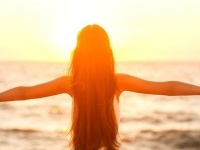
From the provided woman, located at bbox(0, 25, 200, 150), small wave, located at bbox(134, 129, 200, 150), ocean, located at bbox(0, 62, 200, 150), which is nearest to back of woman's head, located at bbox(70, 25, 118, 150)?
woman, located at bbox(0, 25, 200, 150)

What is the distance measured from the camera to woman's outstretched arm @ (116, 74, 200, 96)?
2688 mm

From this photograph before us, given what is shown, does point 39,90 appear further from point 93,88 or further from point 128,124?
point 128,124

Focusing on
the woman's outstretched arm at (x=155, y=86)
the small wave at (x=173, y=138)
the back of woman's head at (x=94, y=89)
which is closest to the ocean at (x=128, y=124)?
the small wave at (x=173, y=138)

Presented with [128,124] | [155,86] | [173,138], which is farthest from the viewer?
[128,124]

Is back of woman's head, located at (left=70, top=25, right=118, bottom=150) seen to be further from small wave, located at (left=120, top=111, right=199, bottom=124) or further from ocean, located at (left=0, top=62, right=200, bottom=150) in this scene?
small wave, located at (left=120, top=111, right=199, bottom=124)

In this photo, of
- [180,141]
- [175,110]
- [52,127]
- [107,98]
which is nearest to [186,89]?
[107,98]

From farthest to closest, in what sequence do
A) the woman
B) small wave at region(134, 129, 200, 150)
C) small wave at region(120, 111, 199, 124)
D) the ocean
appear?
small wave at region(120, 111, 199, 124)
small wave at region(134, 129, 200, 150)
the ocean
the woman

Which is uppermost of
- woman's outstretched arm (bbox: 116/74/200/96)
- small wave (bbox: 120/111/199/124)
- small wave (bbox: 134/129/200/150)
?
small wave (bbox: 120/111/199/124)

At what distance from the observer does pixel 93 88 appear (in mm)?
2832

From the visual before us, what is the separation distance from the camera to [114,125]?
2875 mm

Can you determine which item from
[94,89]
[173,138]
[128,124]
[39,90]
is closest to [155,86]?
[94,89]

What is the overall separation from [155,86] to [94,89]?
0.39 meters

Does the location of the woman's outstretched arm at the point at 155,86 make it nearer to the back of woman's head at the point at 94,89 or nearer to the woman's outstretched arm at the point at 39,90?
the back of woman's head at the point at 94,89

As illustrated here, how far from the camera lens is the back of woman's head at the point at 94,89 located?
2.81 meters
